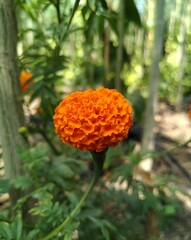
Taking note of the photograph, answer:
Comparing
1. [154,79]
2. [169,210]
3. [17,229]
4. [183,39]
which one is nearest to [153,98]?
[154,79]

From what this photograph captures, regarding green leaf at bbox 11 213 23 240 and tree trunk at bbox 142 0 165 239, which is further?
tree trunk at bbox 142 0 165 239

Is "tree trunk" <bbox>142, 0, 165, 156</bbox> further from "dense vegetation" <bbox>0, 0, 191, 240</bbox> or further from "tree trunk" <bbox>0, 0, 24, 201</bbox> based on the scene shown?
"tree trunk" <bbox>0, 0, 24, 201</bbox>

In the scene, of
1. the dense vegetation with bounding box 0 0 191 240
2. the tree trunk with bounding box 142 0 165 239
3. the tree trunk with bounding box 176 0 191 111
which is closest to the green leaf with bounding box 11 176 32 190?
the dense vegetation with bounding box 0 0 191 240

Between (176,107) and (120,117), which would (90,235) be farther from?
(176,107)

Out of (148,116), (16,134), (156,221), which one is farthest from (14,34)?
(156,221)

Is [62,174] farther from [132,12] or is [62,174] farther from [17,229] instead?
[132,12]
